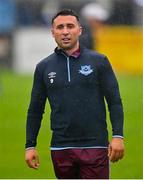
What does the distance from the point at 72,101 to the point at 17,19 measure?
2257 cm

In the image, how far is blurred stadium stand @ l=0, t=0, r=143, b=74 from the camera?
2728 centimetres

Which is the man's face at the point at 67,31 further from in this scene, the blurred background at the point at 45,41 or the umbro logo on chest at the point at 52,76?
the blurred background at the point at 45,41

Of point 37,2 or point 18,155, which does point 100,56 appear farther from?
point 37,2

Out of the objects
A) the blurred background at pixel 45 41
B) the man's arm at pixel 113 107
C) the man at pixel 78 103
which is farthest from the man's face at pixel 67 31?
the blurred background at pixel 45 41

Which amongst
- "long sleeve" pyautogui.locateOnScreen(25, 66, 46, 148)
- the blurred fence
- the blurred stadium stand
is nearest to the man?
"long sleeve" pyautogui.locateOnScreen(25, 66, 46, 148)

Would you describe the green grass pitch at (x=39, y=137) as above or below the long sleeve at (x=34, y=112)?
below

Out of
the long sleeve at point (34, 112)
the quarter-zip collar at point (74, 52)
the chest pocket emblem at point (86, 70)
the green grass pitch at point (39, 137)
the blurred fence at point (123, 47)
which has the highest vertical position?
the blurred fence at point (123, 47)

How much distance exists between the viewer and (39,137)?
14062 millimetres

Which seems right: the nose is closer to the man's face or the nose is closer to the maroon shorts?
the man's face

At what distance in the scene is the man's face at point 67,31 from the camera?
26.1ft

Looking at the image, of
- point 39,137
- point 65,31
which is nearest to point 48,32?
point 39,137

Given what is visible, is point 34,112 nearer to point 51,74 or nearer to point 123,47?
point 51,74

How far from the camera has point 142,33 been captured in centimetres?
2795

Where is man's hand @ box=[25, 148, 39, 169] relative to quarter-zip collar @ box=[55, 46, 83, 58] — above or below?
below
